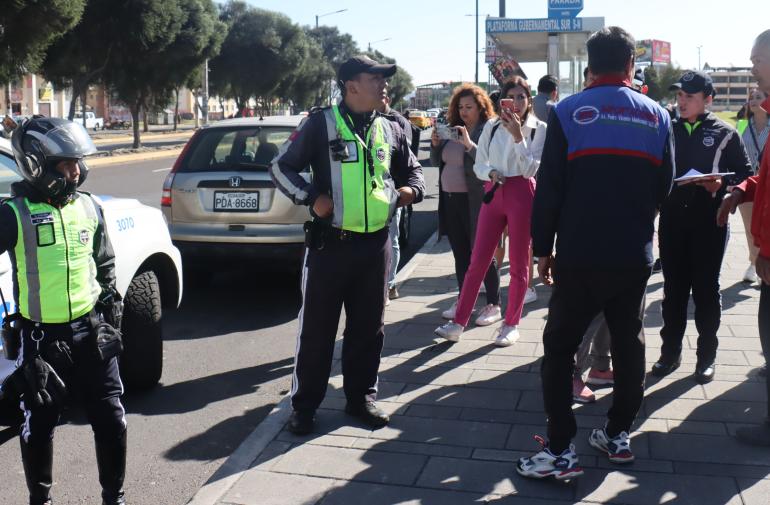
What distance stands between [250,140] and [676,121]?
13.0ft

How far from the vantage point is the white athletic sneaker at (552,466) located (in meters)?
3.86

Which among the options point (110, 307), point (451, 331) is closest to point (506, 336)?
point (451, 331)

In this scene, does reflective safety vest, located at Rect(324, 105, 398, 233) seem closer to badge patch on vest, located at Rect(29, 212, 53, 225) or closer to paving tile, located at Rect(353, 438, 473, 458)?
paving tile, located at Rect(353, 438, 473, 458)

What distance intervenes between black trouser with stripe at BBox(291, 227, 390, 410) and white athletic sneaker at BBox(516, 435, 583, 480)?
3.68ft

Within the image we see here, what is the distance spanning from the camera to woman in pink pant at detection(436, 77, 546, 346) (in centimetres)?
604

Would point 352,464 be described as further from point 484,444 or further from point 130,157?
point 130,157

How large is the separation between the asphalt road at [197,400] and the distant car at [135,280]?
0.23 m

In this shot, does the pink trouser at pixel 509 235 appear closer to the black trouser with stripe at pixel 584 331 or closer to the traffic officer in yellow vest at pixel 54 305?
the black trouser with stripe at pixel 584 331

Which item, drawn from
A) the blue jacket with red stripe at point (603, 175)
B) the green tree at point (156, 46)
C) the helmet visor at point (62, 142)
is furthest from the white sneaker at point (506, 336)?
the green tree at point (156, 46)

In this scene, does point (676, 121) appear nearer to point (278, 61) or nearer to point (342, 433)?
point (342, 433)

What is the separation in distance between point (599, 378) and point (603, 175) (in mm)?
1936

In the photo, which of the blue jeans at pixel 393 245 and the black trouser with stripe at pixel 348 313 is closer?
the black trouser with stripe at pixel 348 313

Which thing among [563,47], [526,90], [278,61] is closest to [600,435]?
[526,90]

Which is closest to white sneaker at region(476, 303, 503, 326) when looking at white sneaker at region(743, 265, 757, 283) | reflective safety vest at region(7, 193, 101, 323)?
white sneaker at region(743, 265, 757, 283)
